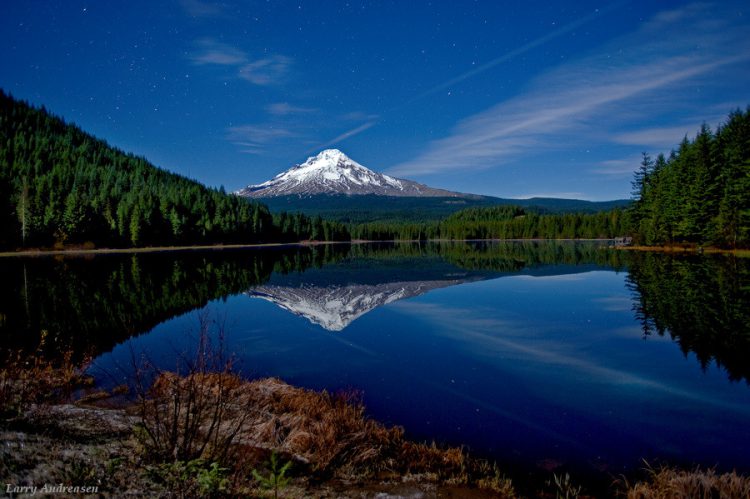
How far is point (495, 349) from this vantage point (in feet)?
53.5

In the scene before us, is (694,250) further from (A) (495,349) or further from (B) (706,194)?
(A) (495,349)

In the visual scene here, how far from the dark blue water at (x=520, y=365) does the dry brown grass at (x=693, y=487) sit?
1156 mm

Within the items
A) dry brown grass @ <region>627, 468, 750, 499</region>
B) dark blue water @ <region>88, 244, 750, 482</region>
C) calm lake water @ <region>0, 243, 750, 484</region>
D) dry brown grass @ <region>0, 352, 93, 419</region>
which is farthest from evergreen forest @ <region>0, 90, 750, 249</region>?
dry brown grass @ <region>0, 352, 93, 419</region>

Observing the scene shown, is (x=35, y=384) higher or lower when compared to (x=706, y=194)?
lower

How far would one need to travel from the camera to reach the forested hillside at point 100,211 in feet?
287

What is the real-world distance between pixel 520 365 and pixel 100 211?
371 feet

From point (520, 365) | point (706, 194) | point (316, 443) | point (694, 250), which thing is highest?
point (706, 194)

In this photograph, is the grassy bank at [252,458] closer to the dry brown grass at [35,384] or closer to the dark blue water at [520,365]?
the dry brown grass at [35,384]

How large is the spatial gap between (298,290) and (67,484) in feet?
92.3

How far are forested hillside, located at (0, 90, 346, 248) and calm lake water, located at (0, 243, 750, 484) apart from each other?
66.5 m

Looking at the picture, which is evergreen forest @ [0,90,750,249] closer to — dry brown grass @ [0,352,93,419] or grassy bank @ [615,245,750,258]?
grassy bank @ [615,245,750,258]

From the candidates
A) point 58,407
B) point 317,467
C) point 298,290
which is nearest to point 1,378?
point 58,407

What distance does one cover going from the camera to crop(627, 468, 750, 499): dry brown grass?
20.5 ft

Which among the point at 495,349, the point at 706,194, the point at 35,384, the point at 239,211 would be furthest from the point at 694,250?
the point at 239,211
